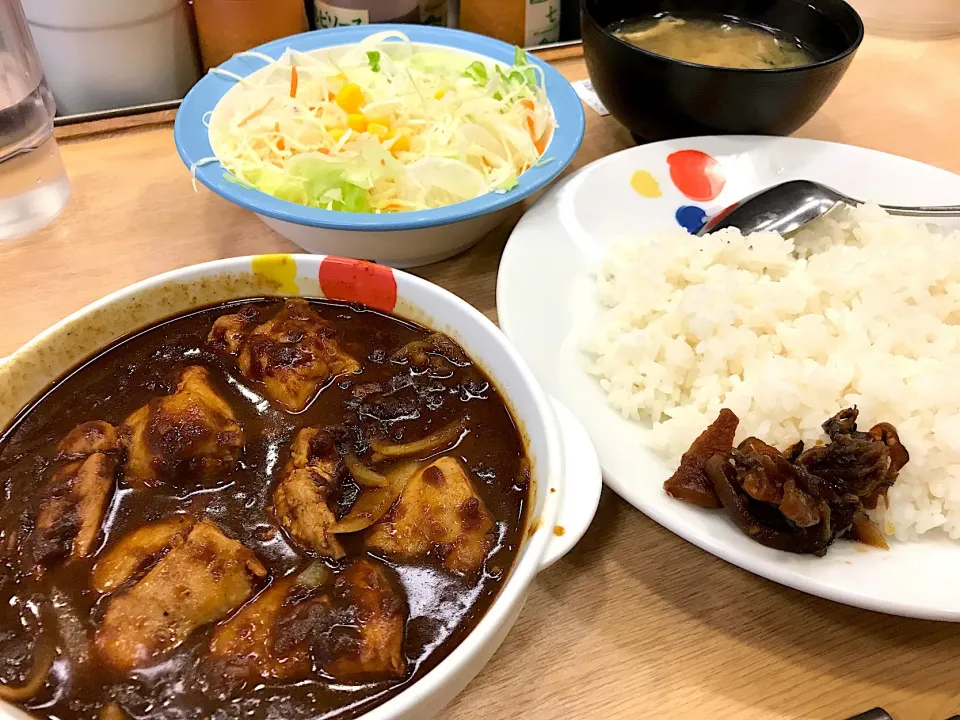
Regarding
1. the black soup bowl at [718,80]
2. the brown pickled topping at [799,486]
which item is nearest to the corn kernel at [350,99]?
the black soup bowl at [718,80]

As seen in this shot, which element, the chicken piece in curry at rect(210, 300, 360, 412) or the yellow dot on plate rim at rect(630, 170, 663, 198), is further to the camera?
the yellow dot on plate rim at rect(630, 170, 663, 198)

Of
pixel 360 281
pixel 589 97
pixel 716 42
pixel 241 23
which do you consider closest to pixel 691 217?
pixel 716 42

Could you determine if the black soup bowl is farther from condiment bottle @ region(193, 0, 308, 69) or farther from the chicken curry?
the chicken curry

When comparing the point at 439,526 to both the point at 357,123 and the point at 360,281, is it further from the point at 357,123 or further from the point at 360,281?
the point at 357,123

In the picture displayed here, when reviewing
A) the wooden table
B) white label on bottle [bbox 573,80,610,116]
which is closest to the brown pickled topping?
the wooden table

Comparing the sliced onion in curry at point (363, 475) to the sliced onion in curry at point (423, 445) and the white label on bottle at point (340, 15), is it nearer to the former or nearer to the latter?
the sliced onion in curry at point (423, 445)
